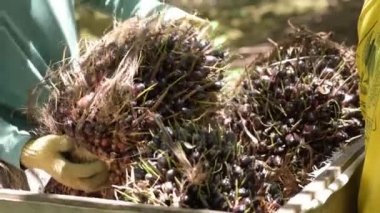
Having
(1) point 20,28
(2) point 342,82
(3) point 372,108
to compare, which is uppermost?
(1) point 20,28

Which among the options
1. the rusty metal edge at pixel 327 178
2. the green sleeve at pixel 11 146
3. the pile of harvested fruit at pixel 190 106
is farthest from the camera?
the green sleeve at pixel 11 146

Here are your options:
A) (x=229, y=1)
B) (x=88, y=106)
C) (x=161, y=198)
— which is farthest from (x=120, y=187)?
(x=229, y=1)

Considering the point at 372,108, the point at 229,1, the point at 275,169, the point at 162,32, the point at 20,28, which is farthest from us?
the point at 229,1

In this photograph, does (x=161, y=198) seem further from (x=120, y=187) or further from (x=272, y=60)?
(x=272, y=60)

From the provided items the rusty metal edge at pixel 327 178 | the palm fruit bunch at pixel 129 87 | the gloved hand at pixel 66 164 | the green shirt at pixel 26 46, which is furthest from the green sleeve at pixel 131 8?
the rusty metal edge at pixel 327 178

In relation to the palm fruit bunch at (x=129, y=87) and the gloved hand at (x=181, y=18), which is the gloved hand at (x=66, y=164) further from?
the gloved hand at (x=181, y=18)

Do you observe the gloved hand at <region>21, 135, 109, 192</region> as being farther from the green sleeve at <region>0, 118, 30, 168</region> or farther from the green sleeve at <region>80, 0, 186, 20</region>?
the green sleeve at <region>80, 0, 186, 20</region>

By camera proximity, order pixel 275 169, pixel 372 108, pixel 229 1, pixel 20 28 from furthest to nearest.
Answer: pixel 229 1 → pixel 20 28 → pixel 275 169 → pixel 372 108
